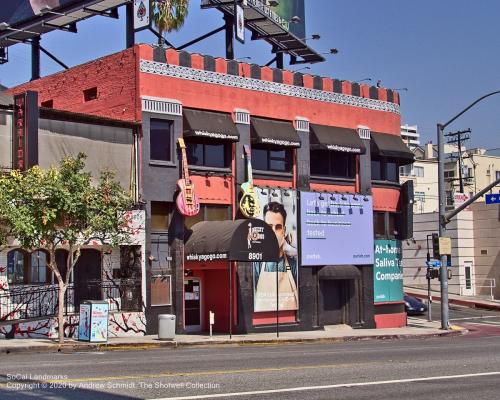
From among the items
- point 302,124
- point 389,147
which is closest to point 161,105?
point 302,124

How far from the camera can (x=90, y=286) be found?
27.9 m

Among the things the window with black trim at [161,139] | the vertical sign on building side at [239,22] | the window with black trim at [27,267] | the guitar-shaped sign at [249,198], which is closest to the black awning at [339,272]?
the guitar-shaped sign at [249,198]

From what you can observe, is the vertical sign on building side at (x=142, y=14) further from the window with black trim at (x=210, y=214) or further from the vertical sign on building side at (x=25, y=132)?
the window with black trim at (x=210, y=214)

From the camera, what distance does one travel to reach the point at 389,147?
120 feet

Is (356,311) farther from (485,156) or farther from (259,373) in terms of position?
(485,156)

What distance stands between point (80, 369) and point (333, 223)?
20189 mm

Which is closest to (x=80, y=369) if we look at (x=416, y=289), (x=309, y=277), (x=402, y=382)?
(x=402, y=382)

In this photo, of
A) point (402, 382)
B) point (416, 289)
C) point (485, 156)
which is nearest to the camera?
point (402, 382)

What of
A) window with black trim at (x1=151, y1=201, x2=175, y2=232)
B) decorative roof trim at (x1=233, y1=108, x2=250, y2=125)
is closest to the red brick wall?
window with black trim at (x1=151, y1=201, x2=175, y2=232)

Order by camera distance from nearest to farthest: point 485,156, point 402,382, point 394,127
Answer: point 402,382 → point 394,127 → point 485,156

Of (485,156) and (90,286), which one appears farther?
(485,156)

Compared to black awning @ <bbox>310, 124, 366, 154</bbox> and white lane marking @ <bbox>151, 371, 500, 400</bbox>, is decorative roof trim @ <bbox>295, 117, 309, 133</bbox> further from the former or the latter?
white lane marking @ <bbox>151, 371, 500, 400</bbox>

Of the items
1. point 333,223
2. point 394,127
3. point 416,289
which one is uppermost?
point 394,127

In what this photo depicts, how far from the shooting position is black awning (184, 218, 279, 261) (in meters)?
28.2
